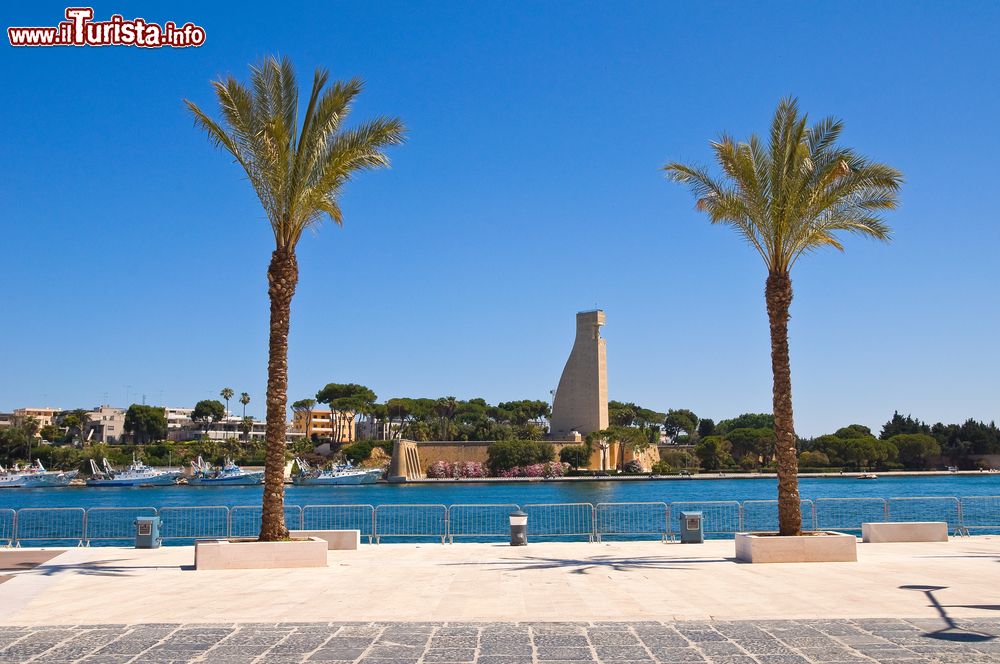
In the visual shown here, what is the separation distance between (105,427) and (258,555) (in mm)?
141149

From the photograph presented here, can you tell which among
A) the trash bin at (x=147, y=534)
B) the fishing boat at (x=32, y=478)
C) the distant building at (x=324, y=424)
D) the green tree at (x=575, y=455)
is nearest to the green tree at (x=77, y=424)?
the fishing boat at (x=32, y=478)

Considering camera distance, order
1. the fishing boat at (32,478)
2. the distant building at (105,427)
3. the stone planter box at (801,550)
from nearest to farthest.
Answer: the stone planter box at (801,550)
the fishing boat at (32,478)
the distant building at (105,427)

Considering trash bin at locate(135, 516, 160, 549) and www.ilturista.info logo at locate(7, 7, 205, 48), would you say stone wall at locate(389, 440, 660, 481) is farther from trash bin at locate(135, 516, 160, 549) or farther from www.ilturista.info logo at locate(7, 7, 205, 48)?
www.ilturista.info logo at locate(7, 7, 205, 48)

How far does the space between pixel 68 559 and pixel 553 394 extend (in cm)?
10633

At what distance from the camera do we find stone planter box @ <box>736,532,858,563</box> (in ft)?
49.2

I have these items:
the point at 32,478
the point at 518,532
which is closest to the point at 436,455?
the point at 32,478

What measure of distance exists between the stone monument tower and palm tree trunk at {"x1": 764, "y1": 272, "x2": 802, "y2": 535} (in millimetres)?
98804

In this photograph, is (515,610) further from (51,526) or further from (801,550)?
(51,526)

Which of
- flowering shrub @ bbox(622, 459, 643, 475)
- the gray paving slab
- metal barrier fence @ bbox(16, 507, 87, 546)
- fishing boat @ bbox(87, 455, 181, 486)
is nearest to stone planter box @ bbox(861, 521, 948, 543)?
the gray paving slab

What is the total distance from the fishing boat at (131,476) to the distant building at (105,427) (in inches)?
1559

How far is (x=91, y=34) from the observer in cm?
1553

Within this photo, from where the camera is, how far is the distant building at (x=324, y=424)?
435 ft

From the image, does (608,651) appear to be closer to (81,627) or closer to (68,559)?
(81,627)

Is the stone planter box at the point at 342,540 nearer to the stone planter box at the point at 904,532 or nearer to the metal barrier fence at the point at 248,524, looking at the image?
the stone planter box at the point at 904,532
